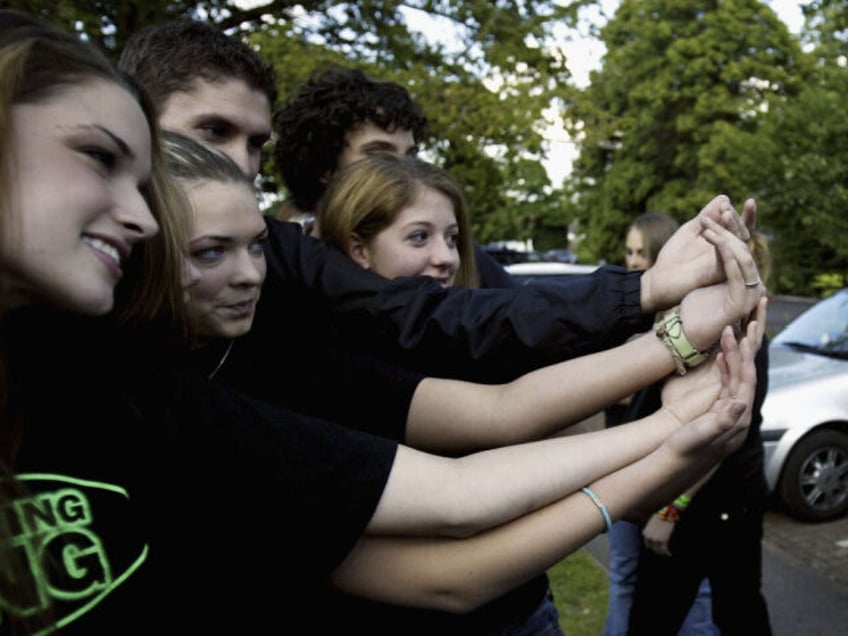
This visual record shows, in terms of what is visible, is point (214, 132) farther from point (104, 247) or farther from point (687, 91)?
point (687, 91)

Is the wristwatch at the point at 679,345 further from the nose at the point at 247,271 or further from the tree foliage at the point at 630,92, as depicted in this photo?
the tree foliage at the point at 630,92

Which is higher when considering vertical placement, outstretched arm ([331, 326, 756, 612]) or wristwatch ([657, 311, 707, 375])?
wristwatch ([657, 311, 707, 375])

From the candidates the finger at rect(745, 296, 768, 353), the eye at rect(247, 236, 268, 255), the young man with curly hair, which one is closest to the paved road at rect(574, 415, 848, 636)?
the young man with curly hair

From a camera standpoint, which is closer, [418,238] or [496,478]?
[496,478]

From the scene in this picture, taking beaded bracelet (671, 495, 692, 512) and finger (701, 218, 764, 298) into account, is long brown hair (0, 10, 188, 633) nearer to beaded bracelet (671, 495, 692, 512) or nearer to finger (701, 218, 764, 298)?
finger (701, 218, 764, 298)

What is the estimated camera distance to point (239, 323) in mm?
1473

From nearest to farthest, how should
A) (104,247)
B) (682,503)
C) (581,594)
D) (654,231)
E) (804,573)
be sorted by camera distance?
1. (104,247)
2. (682,503)
3. (654,231)
4. (581,594)
5. (804,573)

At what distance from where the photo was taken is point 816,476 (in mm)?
5570

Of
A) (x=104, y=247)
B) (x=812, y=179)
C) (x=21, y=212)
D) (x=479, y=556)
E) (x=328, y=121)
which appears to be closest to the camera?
(x=21, y=212)

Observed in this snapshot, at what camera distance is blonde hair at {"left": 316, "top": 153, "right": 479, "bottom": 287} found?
83.0 inches

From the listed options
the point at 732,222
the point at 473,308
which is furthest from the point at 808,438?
the point at 473,308

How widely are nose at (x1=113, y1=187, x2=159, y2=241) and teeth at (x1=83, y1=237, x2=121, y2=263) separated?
3 centimetres

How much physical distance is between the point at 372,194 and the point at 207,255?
28.6 inches

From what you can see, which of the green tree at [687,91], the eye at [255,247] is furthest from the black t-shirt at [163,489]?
the green tree at [687,91]
